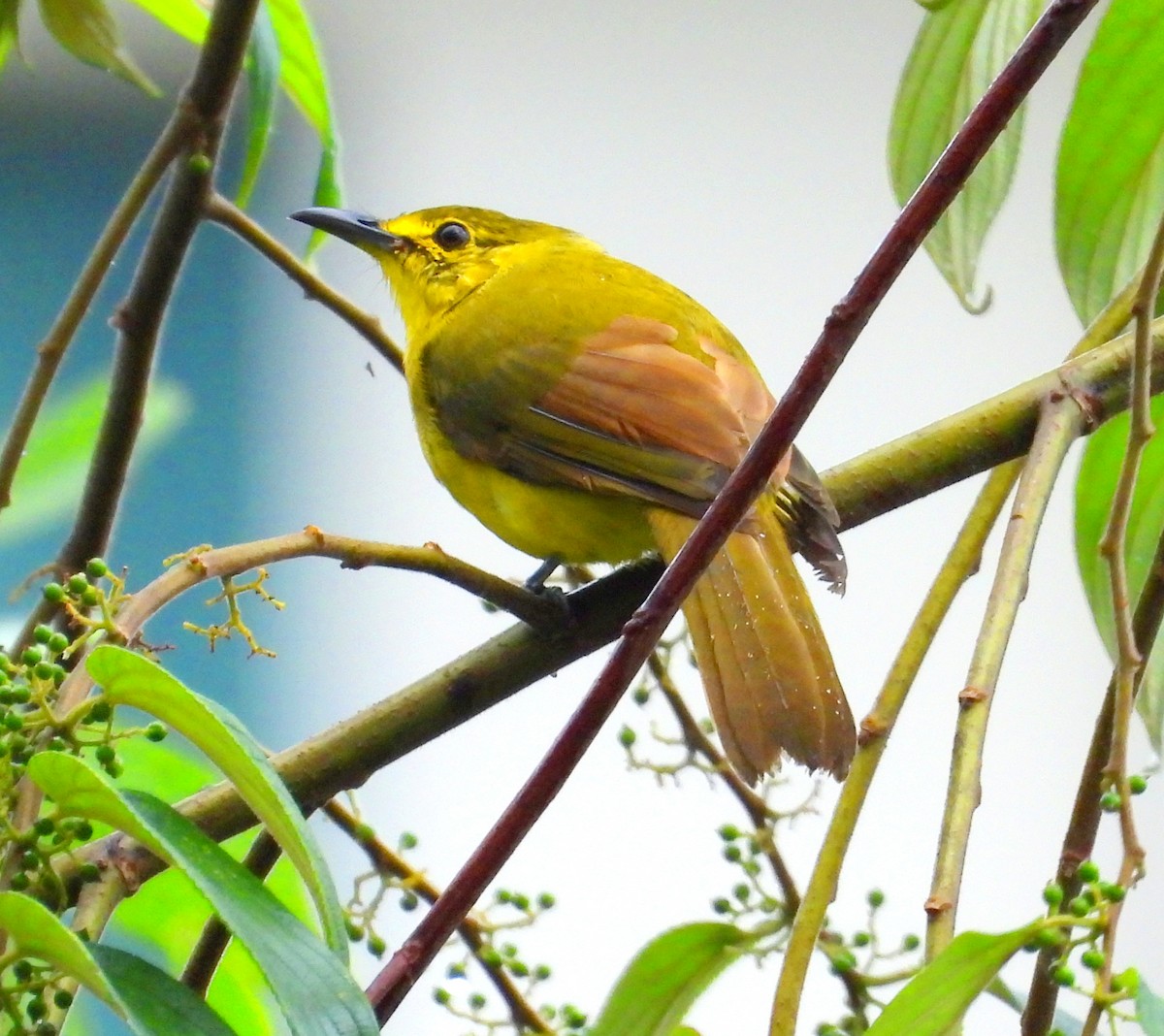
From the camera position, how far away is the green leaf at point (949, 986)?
1014mm

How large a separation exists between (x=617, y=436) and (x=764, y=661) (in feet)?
1.63

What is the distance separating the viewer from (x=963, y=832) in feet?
3.67

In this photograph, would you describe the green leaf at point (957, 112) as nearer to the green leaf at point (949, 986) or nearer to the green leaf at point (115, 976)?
the green leaf at point (949, 986)

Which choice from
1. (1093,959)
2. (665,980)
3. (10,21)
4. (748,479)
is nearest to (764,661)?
(665,980)

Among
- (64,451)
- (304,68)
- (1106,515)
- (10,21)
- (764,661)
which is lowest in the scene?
(764,661)

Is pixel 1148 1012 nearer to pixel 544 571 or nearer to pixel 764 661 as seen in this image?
pixel 764 661

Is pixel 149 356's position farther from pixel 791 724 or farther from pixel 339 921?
pixel 339 921

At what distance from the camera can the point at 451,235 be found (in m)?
2.80

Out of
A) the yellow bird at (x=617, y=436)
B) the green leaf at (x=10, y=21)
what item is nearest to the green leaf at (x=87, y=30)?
the green leaf at (x=10, y=21)

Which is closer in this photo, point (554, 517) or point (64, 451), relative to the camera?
point (64, 451)

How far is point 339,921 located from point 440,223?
2018 mm

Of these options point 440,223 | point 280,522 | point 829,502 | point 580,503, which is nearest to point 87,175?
point 280,522

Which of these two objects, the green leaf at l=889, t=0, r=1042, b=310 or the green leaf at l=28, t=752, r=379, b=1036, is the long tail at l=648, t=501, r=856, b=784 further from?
the green leaf at l=28, t=752, r=379, b=1036

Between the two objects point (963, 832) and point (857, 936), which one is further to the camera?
point (857, 936)
